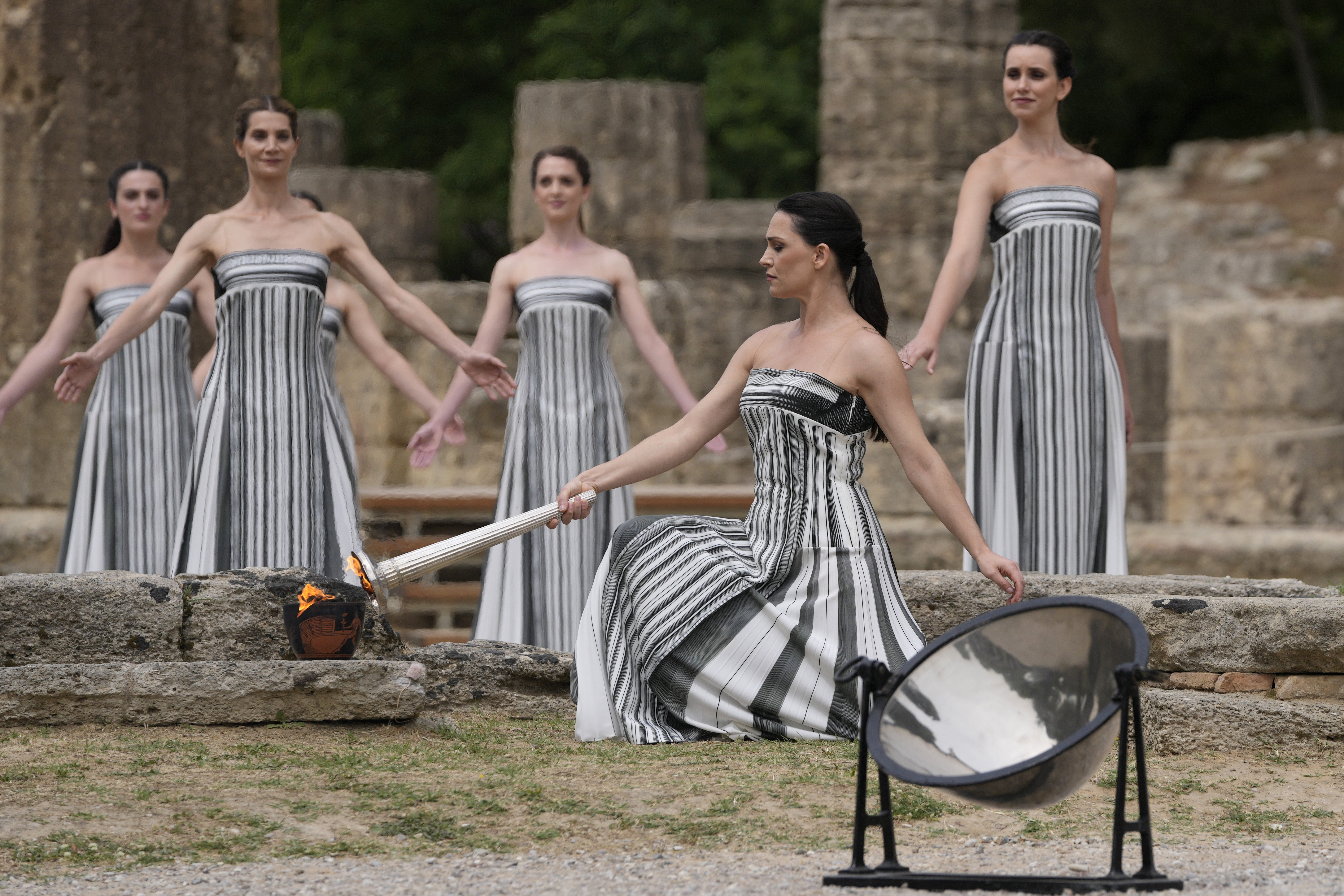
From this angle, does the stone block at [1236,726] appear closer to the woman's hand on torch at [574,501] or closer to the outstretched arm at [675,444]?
the outstretched arm at [675,444]

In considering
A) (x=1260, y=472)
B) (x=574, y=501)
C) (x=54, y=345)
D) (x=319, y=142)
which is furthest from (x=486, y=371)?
(x=319, y=142)

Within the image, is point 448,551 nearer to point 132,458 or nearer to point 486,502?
point 132,458

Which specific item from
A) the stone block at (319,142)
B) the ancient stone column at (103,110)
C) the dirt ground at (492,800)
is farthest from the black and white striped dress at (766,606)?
the stone block at (319,142)

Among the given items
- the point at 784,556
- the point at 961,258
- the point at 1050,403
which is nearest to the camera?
the point at 784,556

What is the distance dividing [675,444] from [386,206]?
8956 millimetres

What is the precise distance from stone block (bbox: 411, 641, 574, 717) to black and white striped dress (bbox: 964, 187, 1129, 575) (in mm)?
1464

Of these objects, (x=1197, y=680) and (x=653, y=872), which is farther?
(x=1197, y=680)

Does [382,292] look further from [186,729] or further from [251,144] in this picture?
[186,729]

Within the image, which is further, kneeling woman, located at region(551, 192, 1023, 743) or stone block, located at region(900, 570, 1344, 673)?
stone block, located at region(900, 570, 1344, 673)

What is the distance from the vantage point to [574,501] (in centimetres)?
478

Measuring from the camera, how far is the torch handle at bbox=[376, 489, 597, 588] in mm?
4637

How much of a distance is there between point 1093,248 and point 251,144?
2.67 m

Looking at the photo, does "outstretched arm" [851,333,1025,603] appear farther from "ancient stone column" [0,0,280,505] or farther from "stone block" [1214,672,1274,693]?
"ancient stone column" [0,0,280,505]

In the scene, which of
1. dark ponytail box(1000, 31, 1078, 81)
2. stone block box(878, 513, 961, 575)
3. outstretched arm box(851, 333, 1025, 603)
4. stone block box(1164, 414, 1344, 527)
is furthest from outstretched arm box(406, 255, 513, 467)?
stone block box(1164, 414, 1344, 527)
